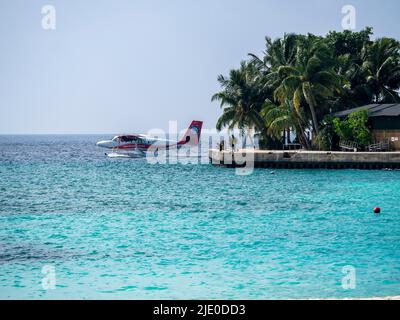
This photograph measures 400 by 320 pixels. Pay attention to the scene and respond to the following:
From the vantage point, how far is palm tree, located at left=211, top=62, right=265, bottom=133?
71125 millimetres

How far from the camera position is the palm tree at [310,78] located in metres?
61.4

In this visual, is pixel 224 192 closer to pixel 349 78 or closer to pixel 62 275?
pixel 62 275

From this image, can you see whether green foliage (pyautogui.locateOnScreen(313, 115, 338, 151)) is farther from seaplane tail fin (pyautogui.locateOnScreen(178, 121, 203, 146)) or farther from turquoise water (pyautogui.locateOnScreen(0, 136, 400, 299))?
seaplane tail fin (pyautogui.locateOnScreen(178, 121, 203, 146))

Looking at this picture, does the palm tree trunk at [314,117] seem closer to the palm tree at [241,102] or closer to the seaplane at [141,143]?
the palm tree at [241,102]

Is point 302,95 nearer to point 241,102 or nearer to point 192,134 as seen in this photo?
point 241,102

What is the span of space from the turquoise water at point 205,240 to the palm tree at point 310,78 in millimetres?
14459

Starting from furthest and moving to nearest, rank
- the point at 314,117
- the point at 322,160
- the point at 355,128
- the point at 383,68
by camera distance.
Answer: the point at 383,68
the point at 314,117
the point at 355,128
the point at 322,160

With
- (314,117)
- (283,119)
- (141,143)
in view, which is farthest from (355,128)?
(141,143)

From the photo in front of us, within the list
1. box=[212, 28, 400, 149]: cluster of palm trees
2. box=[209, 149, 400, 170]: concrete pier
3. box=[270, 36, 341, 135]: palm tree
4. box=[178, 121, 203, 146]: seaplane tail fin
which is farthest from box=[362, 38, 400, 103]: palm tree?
box=[178, 121, 203, 146]: seaplane tail fin

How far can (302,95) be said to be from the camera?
63375 millimetres

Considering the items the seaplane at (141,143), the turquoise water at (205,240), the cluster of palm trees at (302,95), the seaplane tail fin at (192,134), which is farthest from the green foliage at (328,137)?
the seaplane at (141,143)

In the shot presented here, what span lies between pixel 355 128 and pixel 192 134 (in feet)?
150

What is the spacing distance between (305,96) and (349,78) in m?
13.8

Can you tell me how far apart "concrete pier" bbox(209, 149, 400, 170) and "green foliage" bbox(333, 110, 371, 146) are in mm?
3256
